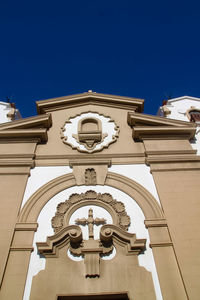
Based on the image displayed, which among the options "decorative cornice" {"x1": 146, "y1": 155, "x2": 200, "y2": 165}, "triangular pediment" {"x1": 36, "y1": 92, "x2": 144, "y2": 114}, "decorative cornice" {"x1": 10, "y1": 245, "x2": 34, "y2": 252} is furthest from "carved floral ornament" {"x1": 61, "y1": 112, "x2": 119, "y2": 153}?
"decorative cornice" {"x1": 10, "y1": 245, "x2": 34, "y2": 252}

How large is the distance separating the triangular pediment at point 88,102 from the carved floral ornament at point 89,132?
978 millimetres

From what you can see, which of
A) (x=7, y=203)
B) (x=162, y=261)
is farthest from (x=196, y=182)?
(x=7, y=203)

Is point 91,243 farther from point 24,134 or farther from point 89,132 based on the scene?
point 24,134

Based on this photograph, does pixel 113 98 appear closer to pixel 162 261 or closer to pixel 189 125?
pixel 189 125

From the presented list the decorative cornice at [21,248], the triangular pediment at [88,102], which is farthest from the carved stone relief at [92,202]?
the triangular pediment at [88,102]

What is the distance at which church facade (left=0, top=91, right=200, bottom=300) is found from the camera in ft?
21.6

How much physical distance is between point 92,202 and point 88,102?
6.27 metres

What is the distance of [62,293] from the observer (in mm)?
6371

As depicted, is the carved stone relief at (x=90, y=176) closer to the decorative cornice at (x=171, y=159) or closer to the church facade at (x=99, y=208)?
the church facade at (x=99, y=208)

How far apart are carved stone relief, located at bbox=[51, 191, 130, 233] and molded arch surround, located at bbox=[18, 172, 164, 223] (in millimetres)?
572

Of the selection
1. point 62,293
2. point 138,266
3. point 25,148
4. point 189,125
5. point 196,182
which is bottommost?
point 62,293

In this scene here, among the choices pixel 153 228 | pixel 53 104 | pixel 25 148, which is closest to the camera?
pixel 153 228

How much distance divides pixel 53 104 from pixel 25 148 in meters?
3.25

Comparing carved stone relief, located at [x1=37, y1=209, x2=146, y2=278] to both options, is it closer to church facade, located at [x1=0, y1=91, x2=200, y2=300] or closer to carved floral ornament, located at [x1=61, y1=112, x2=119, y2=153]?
church facade, located at [x1=0, y1=91, x2=200, y2=300]
